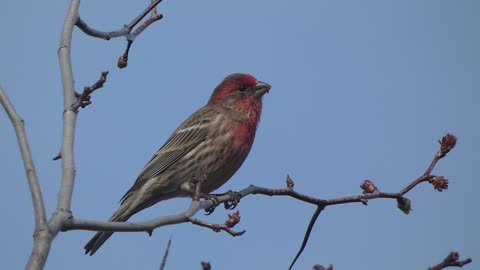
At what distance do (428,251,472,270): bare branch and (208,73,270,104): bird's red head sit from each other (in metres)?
7.07

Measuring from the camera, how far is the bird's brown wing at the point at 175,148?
411 inches

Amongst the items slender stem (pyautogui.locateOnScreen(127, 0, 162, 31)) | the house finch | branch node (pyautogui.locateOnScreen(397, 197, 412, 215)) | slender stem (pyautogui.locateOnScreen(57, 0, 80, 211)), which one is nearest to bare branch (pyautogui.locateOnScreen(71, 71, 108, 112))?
slender stem (pyautogui.locateOnScreen(57, 0, 80, 211))

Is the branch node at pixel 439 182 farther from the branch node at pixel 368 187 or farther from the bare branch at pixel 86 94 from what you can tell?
the bare branch at pixel 86 94

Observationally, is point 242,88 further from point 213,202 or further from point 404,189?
point 404,189

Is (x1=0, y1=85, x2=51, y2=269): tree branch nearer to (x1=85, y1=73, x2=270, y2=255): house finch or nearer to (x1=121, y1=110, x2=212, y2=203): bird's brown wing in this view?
(x1=85, y1=73, x2=270, y2=255): house finch

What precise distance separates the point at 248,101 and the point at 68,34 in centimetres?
624

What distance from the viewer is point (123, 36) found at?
6047 mm

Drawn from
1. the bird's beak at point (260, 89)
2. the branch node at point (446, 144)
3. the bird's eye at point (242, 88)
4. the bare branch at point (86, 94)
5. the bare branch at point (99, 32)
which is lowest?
the branch node at point (446, 144)

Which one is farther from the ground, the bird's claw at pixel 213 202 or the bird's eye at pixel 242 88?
the bird's eye at pixel 242 88

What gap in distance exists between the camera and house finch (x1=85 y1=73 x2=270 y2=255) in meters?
10.2

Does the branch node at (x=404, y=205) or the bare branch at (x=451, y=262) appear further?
the branch node at (x=404, y=205)

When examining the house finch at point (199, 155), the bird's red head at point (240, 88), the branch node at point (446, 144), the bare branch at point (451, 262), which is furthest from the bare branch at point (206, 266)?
the bird's red head at point (240, 88)

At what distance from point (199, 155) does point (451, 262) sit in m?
6.37

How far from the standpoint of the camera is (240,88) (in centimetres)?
1163
